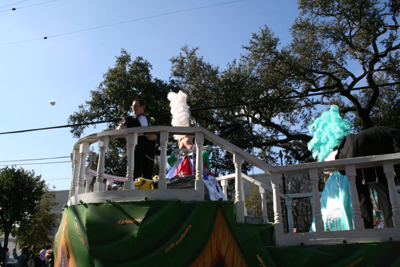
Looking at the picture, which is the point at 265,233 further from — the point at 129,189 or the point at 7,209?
the point at 7,209

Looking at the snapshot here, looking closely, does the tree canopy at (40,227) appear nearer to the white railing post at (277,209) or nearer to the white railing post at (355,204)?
the white railing post at (277,209)

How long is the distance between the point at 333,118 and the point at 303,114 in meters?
11.5

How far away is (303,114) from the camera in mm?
17266

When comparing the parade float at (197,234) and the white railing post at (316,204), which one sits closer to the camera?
the parade float at (197,234)

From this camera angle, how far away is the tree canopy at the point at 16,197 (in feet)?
61.4

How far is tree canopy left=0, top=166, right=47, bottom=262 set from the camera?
18719 mm

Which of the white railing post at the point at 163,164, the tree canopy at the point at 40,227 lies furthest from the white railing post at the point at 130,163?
the tree canopy at the point at 40,227

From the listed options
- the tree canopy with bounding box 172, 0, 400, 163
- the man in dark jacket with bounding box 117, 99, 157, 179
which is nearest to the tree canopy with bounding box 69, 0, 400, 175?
the tree canopy with bounding box 172, 0, 400, 163

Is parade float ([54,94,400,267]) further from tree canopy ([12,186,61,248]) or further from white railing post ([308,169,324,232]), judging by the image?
tree canopy ([12,186,61,248])

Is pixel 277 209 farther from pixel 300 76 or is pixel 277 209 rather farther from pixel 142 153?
pixel 300 76

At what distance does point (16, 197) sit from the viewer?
63.2ft

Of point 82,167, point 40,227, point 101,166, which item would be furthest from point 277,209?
point 40,227

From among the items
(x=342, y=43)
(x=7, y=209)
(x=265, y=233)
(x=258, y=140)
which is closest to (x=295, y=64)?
(x=342, y=43)

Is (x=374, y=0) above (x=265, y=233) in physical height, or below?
above
